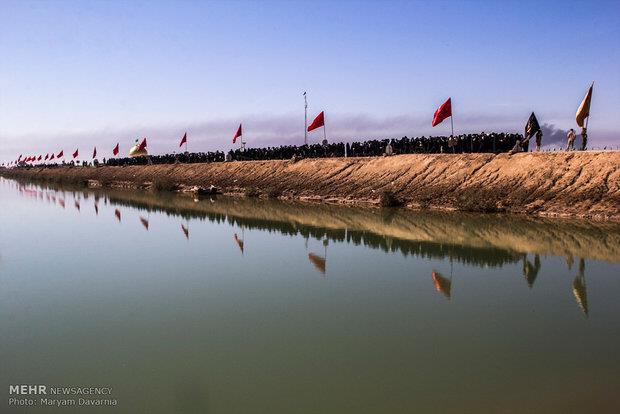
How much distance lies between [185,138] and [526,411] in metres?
55.1

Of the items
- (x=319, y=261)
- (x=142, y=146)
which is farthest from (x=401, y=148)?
(x=142, y=146)

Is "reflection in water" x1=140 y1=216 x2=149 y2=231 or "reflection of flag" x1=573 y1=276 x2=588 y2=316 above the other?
"reflection in water" x1=140 y1=216 x2=149 y2=231

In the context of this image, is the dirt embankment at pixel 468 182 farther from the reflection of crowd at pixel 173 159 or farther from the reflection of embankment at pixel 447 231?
the reflection of crowd at pixel 173 159

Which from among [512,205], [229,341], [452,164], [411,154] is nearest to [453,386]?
[229,341]

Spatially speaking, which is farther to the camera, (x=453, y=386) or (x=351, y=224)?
(x=351, y=224)

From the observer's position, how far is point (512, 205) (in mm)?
22750

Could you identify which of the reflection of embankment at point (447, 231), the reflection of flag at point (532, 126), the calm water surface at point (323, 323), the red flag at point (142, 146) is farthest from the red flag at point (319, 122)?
the red flag at point (142, 146)

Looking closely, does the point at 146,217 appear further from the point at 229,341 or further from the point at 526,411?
the point at 526,411

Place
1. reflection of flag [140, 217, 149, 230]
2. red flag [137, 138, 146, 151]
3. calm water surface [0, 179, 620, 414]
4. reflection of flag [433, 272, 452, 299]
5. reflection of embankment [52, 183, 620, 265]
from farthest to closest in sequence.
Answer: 1. red flag [137, 138, 146, 151]
2. reflection of flag [140, 217, 149, 230]
3. reflection of embankment [52, 183, 620, 265]
4. reflection of flag [433, 272, 452, 299]
5. calm water surface [0, 179, 620, 414]

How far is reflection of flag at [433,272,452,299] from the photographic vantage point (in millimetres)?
9750

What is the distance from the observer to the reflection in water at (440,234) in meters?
12.7

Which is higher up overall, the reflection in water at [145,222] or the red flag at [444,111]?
the red flag at [444,111]

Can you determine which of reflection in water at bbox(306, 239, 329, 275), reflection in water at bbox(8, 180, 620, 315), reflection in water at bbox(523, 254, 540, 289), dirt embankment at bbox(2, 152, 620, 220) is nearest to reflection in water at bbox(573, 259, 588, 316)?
reflection in water at bbox(8, 180, 620, 315)

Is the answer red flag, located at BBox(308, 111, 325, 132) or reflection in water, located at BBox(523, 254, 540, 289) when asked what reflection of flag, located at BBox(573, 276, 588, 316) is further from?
red flag, located at BBox(308, 111, 325, 132)
